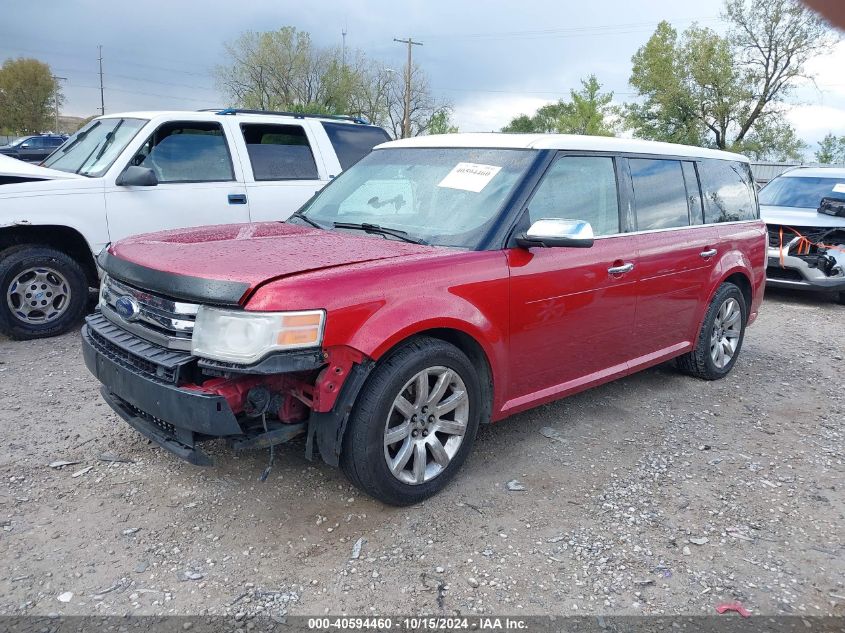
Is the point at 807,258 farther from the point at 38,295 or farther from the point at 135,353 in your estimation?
the point at 38,295

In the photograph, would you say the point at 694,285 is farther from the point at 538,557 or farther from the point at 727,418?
the point at 538,557

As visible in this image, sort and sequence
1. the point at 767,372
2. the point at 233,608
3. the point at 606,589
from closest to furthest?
the point at 233,608, the point at 606,589, the point at 767,372

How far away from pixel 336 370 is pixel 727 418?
3115 millimetres

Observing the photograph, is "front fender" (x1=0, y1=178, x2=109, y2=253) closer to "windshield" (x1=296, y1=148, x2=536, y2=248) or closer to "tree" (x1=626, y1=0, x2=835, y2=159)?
"windshield" (x1=296, y1=148, x2=536, y2=248)

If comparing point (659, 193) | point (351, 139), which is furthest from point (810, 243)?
point (351, 139)

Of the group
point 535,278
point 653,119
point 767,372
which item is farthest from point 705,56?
point 535,278

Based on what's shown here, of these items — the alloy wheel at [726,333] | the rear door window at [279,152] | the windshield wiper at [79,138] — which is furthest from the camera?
the windshield wiper at [79,138]

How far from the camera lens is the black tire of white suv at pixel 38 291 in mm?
5570

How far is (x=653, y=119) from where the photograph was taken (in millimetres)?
44125

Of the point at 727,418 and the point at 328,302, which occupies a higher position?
the point at 328,302

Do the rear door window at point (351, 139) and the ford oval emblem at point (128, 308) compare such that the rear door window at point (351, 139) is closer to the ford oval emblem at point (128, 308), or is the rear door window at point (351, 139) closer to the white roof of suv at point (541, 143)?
the white roof of suv at point (541, 143)

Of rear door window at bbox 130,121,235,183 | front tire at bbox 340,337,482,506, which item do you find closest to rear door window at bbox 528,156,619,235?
front tire at bbox 340,337,482,506

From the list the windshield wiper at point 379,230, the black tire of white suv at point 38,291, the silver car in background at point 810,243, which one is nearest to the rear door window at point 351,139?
the black tire of white suv at point 38,291

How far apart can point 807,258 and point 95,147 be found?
855 centimetres
